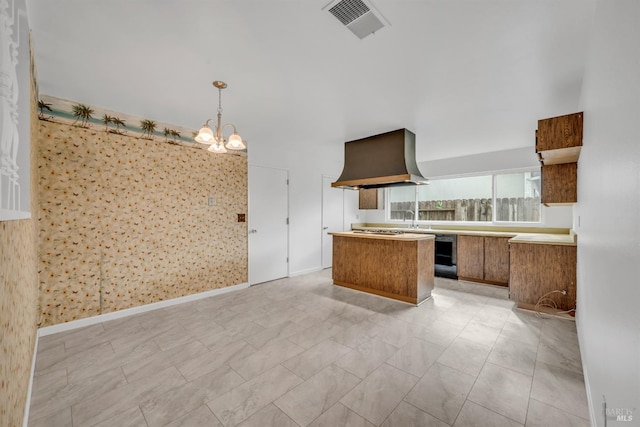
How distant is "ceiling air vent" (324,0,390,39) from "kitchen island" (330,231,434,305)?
2.61 metres

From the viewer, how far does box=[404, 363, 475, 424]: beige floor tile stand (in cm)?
168

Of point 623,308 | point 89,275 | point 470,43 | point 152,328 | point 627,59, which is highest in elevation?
point 470,43

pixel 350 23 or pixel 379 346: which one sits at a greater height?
pixel 350 23

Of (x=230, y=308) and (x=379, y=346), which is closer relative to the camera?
(x=379, y=346)

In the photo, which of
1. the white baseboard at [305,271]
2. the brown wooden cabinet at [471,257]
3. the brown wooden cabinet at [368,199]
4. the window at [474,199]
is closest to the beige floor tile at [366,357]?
the white baseboard at [305,271]

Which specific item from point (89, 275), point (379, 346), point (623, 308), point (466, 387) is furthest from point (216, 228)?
point (623, 308)

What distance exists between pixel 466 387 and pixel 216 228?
3.71 metres

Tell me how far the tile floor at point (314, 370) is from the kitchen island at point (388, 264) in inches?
16.8

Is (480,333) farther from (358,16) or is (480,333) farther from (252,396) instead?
(358,16)

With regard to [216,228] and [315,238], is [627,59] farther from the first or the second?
[315,238]

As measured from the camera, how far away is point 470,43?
1.96 m

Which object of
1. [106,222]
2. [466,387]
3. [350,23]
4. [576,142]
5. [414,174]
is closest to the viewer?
[350,23]

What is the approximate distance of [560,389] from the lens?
73.7 inches

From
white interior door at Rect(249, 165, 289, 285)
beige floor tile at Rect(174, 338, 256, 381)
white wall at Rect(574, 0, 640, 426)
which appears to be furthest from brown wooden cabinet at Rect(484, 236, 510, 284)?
beige floor tile at Rect(174, 338, 256, 381)
